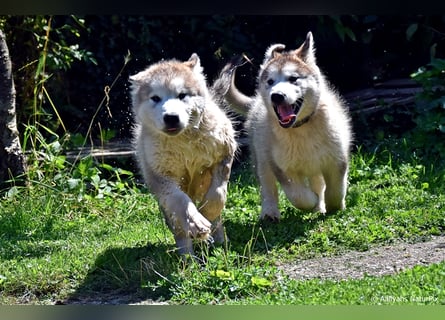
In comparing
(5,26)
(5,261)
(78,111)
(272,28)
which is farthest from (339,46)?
(5,261)

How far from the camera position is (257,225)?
7.57m

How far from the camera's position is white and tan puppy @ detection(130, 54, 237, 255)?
21.8ft

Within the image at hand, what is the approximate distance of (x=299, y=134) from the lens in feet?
24.7

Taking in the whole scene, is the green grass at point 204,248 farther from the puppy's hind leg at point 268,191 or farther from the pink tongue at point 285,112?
the pink tongue at point 285,112

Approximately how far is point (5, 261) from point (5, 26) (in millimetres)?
3446

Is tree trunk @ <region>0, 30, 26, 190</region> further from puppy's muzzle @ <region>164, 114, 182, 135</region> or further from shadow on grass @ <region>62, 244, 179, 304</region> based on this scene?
puppy's muzzle @ <region>164, 114, 182, 135</region>

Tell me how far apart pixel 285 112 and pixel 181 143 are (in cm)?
97

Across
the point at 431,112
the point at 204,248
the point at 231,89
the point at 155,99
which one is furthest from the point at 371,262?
the point at 431,112

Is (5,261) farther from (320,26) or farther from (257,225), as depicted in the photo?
(320,26)

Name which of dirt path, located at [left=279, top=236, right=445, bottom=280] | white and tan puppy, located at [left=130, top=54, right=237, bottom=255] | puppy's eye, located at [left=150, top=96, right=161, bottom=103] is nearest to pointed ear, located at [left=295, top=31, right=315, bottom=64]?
white and tan puppy, located at [left=130, top=54, right=237, bottom=255]

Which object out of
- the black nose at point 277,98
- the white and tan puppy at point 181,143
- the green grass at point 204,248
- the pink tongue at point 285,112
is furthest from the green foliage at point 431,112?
the white and tan puppy at point 181,143

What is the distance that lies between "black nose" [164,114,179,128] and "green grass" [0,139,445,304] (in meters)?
0.86

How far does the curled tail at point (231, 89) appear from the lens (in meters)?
7.77

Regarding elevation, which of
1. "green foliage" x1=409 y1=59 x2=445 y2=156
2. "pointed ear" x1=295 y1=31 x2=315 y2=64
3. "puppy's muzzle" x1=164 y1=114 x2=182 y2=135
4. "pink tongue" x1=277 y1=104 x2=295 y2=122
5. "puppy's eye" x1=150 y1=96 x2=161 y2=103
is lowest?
"green foliage" x1=409 y1=59 x2=445 y2=156
